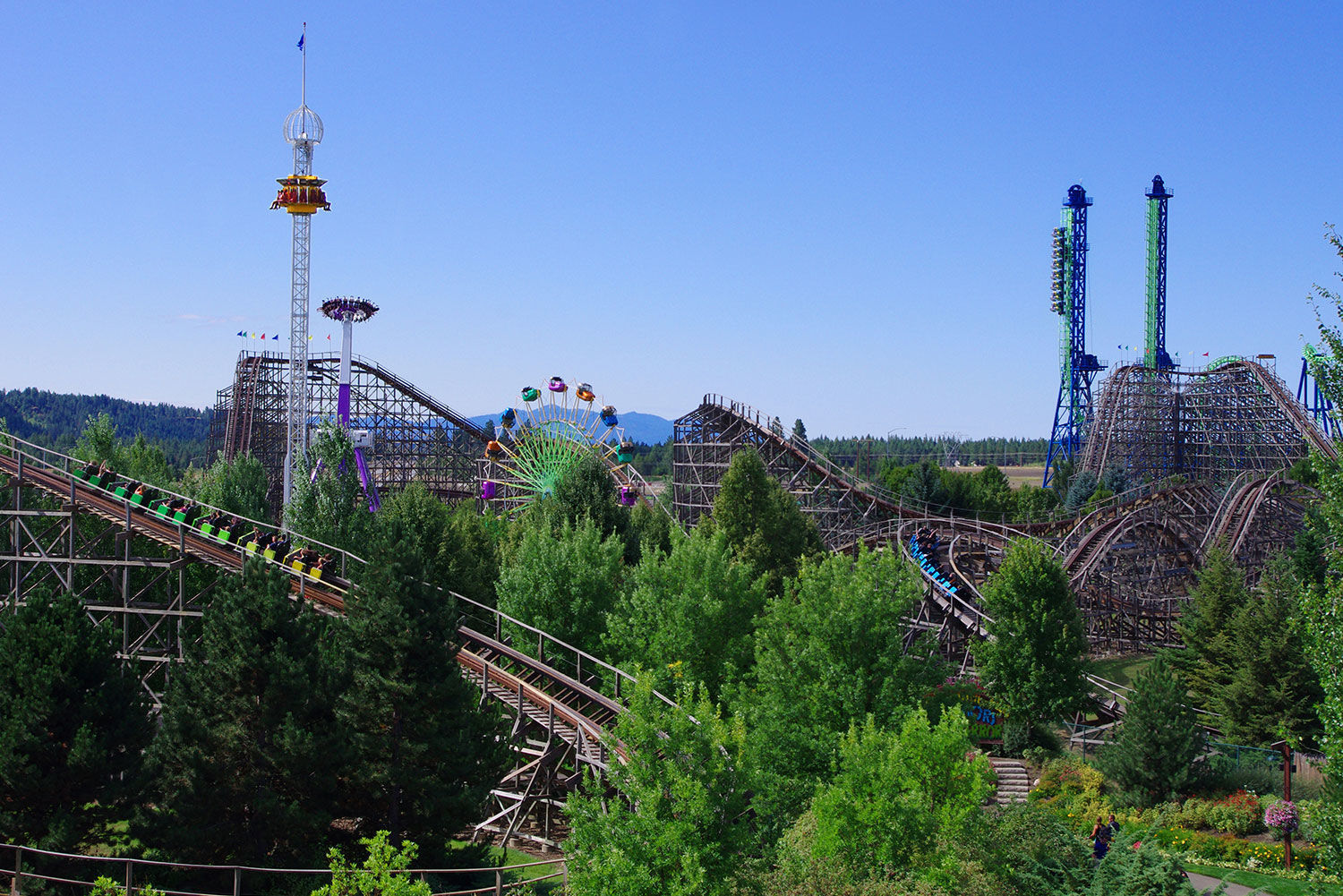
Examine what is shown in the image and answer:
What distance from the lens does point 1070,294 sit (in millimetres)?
91500

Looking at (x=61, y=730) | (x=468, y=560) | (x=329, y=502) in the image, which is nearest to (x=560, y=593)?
(x=468, y=560)

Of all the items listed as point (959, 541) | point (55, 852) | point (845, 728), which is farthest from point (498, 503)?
point (55, 852)

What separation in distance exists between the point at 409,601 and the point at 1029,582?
16.4 m

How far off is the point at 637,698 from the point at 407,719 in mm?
4704

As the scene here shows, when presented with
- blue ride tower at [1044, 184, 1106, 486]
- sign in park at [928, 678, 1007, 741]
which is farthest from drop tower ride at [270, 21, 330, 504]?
blue ride tower at [1044, 184, 1106, 486]

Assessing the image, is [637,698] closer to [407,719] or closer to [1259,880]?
[407,719]

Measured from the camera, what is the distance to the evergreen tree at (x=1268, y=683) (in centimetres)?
2631

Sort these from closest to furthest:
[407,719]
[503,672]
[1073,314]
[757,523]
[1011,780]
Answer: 1. [407,719]
2. [503,672]
3. [1011,780]
4. [757,523]
5. [1073,314]

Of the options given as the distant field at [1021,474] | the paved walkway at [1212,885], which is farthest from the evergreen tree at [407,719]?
the distant field at [1021,474]

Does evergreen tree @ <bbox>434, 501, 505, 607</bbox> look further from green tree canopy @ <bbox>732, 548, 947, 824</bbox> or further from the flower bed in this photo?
the flower bed

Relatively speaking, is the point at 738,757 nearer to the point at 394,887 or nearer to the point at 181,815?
the point at 394,887

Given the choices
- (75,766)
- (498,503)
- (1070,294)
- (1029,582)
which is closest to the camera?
(75,766)

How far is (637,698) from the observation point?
13.9m

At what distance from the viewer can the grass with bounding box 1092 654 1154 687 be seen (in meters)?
36.0
